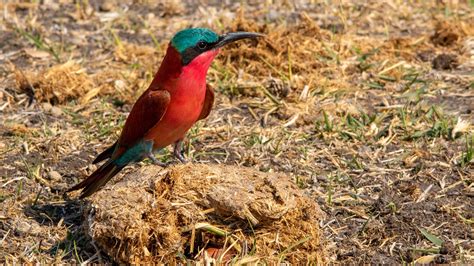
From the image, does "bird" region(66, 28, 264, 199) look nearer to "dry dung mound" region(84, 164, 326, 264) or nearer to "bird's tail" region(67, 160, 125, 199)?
"bird's tail" region(67, 160, 125, 199)

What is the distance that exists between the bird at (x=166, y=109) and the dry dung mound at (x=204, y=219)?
0.62 metres

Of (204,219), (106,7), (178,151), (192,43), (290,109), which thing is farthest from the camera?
(106,7)

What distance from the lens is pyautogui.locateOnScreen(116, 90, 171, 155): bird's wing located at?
15.8 feet

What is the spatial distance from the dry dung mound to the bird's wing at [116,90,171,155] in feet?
2.08

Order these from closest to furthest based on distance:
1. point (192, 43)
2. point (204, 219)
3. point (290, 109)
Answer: point (204, 219), point (192, 43), point (290, 109)

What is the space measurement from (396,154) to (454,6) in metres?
2.61

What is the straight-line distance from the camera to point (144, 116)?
15.9 feet

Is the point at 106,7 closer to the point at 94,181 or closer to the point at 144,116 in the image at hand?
the point at 144,116

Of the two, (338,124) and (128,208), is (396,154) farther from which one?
(128,208)

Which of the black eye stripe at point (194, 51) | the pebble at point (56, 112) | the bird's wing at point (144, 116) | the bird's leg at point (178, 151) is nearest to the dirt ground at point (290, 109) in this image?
the pebble at point (56, 112)

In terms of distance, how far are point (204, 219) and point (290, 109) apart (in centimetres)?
188

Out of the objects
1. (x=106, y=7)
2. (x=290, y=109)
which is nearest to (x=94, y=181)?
(x=290, y=109)

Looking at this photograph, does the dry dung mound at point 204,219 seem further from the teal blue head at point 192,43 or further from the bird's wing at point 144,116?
the teal blue head at point 192,43

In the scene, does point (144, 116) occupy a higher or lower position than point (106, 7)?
higher
